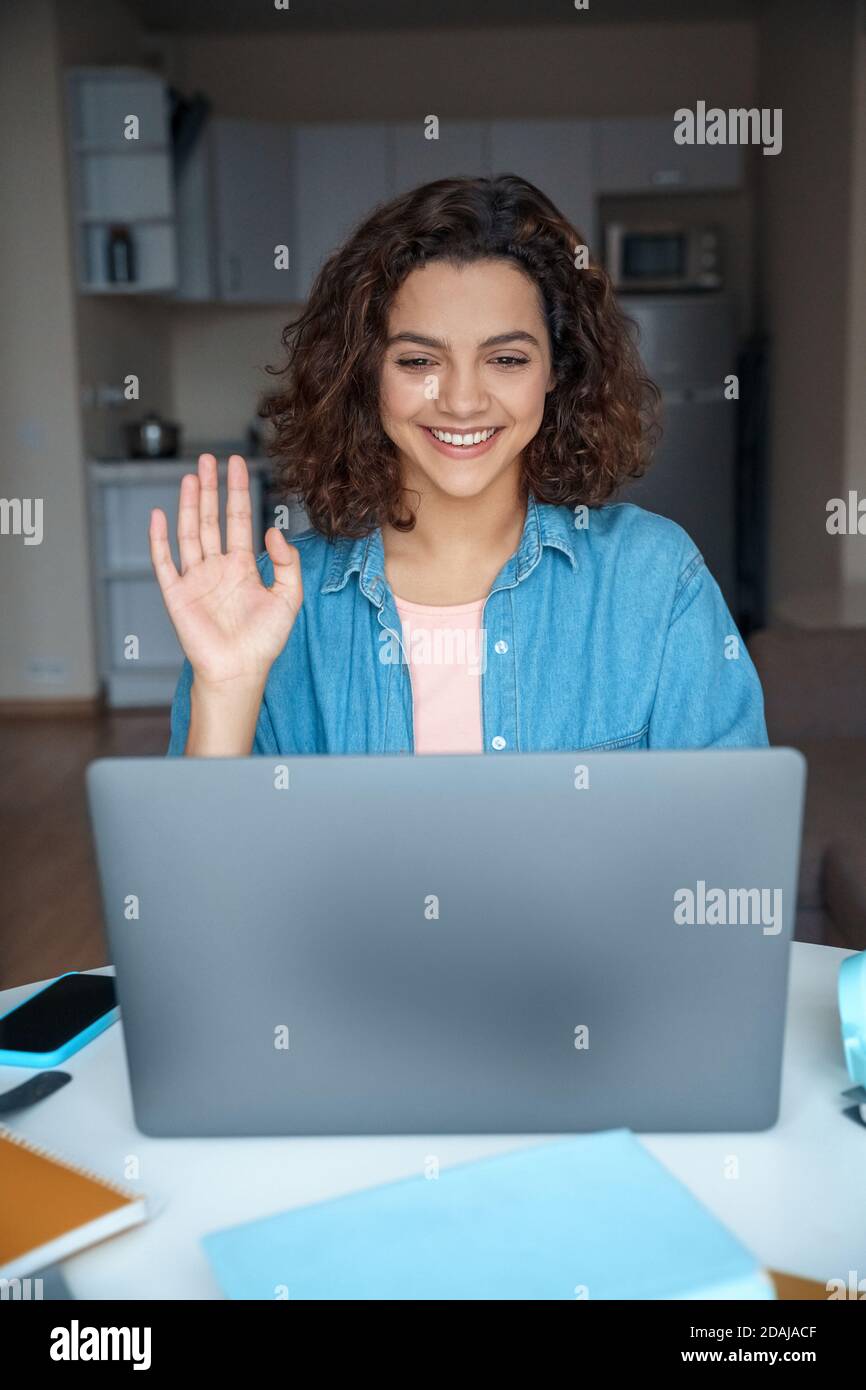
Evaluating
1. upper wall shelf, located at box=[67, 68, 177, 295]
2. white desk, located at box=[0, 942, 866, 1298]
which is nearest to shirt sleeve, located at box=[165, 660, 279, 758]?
white desk, located at box=[0, 942, 866, 1298]

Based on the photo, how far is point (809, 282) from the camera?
501 centimetres

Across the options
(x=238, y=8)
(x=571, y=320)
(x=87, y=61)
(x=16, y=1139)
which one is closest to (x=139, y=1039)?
(x=16, y=1139)

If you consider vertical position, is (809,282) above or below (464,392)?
above

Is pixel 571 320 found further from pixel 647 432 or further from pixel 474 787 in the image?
pixel 474 787

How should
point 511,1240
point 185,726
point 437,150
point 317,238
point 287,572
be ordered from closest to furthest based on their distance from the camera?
point 511,1240
point 287,572
point 185,726
point 437,150
point 317,238

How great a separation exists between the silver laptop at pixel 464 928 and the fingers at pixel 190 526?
470mm

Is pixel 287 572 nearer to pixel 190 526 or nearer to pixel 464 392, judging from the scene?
pixel 190 526

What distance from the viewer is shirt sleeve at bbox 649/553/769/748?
1.41m

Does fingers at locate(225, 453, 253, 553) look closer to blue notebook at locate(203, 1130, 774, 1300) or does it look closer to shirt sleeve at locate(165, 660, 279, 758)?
shirt sleeve at locate(165, 660, 279, 758)

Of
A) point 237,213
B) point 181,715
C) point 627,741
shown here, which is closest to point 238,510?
point 181,715

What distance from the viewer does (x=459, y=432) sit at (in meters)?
1.45

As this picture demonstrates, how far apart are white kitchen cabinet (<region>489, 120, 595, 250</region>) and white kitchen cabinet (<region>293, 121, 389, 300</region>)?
527 millimetres

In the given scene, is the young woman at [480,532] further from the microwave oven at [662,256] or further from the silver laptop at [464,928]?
the microwave oven at [662,256]

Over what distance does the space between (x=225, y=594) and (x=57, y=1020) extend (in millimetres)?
391
